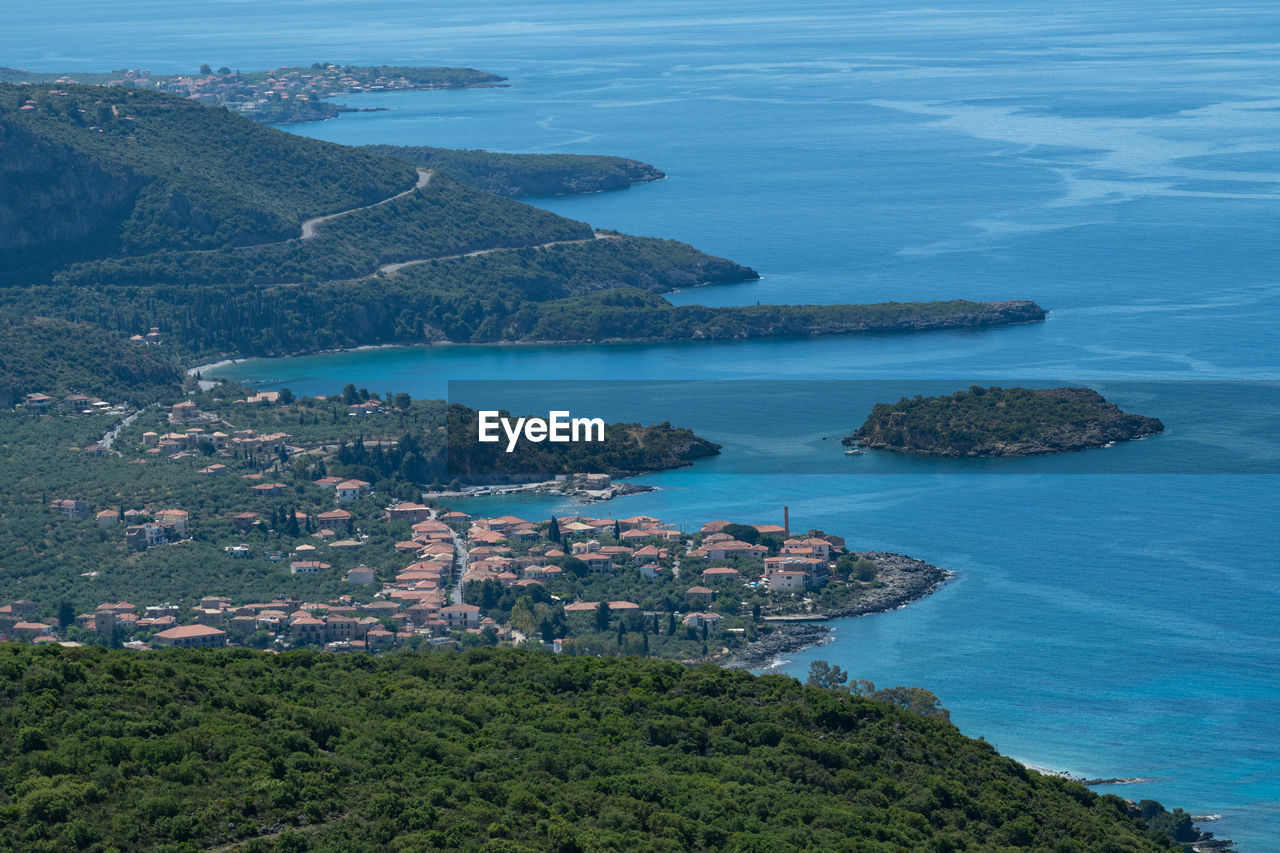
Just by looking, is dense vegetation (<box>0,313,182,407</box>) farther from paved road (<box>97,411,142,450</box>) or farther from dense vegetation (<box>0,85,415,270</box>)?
dense vegetation (<box>0,85,415,270</box>)

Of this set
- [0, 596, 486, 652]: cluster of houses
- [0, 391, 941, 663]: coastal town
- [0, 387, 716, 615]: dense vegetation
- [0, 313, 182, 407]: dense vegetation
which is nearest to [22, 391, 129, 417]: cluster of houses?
[0, 313, 182, 407]: dense vegetation

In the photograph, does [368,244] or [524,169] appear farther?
[524,169]

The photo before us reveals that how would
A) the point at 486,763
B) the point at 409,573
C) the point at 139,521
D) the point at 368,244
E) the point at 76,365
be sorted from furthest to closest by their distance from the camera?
the point at 368,244 < the point at 76,365 < the point at 139,521 < the point at 409,573 < the point at 486,763

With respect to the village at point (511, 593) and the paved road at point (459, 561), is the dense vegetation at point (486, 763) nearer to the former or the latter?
the village at point (511, 593)

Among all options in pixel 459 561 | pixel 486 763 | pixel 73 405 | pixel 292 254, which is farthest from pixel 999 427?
pixel 486 763

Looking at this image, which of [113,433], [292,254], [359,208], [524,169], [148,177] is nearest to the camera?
[113,433]

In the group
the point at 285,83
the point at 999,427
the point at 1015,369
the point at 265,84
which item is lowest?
the point at 999,427

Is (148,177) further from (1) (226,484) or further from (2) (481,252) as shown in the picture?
(1) (226,484)
